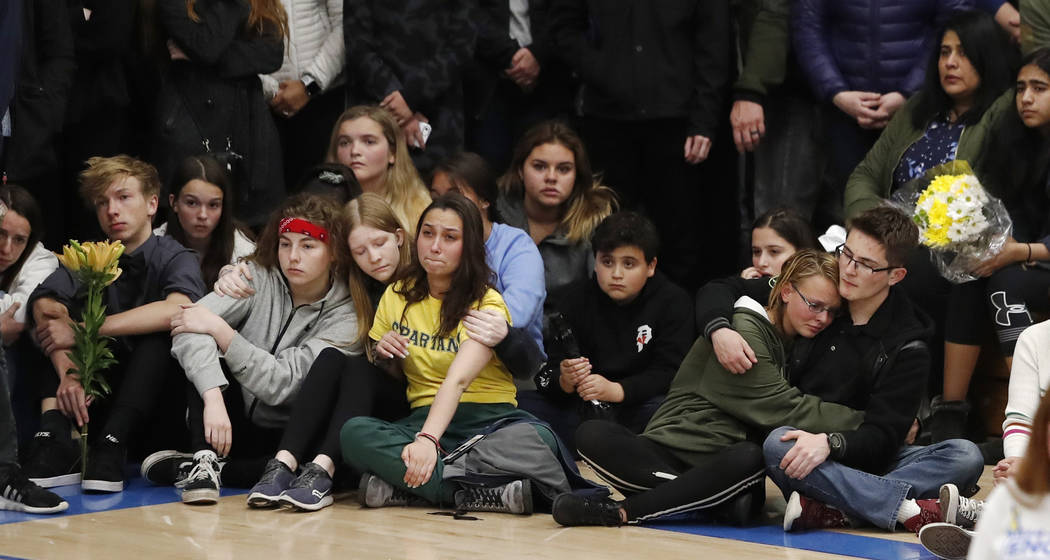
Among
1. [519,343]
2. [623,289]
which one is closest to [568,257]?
[623,289]

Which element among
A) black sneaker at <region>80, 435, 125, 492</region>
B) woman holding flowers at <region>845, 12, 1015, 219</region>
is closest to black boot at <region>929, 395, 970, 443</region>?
woman holding flowers at <region>845, 12, 1015, 219</region>

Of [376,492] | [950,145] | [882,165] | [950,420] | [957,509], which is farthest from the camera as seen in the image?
[882,165]

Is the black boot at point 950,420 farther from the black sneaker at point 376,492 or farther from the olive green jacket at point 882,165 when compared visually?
the black sneaker at point 376,492

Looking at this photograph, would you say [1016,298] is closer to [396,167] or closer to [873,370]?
[873,370]

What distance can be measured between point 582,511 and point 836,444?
2.42 ft

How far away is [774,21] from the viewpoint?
5.90m

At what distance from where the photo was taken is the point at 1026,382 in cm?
358

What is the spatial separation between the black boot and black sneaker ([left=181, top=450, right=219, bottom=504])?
8.45ft

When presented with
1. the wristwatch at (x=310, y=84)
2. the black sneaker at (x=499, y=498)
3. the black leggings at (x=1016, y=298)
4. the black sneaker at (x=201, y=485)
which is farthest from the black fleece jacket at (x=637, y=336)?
the wristwatch at (x=310, y=84)

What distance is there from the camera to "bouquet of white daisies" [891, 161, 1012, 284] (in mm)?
4562

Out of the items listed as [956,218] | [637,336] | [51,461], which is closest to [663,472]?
[637,336]

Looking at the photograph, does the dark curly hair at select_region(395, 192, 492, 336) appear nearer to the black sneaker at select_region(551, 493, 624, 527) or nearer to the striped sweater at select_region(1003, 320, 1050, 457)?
the black sneaker at select_region(551, 493, 624, 527)

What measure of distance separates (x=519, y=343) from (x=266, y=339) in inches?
36.6

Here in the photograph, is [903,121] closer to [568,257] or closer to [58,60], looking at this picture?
[568,257]
